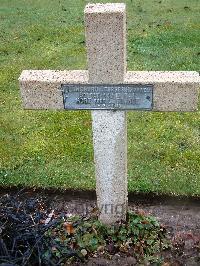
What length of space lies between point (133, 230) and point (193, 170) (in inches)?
56.7

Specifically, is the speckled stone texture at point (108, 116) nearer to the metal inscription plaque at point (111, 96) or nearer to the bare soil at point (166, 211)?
the metal inscription plaque at point (111, 96)

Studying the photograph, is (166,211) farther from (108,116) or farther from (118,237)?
(108,116)

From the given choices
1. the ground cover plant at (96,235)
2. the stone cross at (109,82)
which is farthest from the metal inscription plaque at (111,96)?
the ground cover plant at (96,235)

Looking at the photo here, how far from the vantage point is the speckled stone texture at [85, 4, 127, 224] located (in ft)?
12.5

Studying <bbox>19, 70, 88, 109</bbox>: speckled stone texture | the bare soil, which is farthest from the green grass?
<bbox>19, 70, 88, 109</bbox>: speckled stone texture

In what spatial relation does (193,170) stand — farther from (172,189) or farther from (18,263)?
(18,263)

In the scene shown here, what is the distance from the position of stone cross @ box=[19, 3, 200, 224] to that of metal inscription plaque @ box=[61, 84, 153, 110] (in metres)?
0.04

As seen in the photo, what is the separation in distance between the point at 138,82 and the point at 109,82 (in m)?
0.23

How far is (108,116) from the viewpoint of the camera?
4219 millimetres

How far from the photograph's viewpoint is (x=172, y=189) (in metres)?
5.58

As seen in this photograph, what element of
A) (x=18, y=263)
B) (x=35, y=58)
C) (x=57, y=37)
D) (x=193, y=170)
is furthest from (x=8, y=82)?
(x=18, y=263)

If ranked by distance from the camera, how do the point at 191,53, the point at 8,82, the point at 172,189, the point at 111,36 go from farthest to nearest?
the point at 191,53
the point at 8,82
the point at 172,189
the point at 111,36

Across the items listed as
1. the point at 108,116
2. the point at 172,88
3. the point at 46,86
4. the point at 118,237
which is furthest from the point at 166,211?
the point at 46,86

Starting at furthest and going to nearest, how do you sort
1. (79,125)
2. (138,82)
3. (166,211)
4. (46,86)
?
(79,125) < (166,211) < (46,86) < (138,82)
